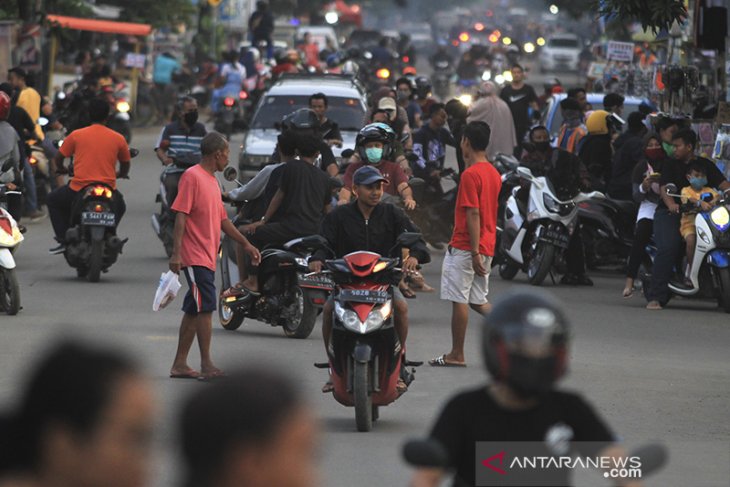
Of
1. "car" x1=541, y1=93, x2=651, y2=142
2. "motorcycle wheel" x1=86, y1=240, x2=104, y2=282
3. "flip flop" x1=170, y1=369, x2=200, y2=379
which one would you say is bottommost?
"motorcycle wheel" x1=86, y1=240, x2=104, y2=282

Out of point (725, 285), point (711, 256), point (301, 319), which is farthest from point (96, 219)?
point (725, 285)

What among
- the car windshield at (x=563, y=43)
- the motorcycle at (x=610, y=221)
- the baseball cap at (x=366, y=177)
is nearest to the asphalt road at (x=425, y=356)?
the motorcycle at (x=610, y=221)

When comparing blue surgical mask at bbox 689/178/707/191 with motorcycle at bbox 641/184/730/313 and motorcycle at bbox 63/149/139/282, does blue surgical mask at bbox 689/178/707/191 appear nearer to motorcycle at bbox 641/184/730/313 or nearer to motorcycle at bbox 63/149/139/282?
motorcycle at bbox 641/184/730/313

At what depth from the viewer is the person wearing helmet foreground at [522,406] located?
4336 mm

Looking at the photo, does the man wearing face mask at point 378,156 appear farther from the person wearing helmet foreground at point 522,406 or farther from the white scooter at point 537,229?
the person wearing helmet foreground at point 522,406

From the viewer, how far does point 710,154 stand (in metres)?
17.5

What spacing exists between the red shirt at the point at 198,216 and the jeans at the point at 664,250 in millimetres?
5858

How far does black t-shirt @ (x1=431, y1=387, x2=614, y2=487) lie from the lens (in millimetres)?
4539

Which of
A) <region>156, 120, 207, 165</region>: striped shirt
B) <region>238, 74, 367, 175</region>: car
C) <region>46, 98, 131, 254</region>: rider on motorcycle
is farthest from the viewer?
<region>238, 74, 367, 175</region>: car

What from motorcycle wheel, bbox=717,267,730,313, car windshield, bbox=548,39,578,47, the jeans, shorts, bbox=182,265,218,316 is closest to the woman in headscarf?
the jeans

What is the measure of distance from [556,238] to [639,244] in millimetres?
966

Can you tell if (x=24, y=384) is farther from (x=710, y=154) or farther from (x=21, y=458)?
(x=710, y=154)

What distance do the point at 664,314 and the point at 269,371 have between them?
1283 centimetres

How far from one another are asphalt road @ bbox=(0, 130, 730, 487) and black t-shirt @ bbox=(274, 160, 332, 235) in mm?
892
